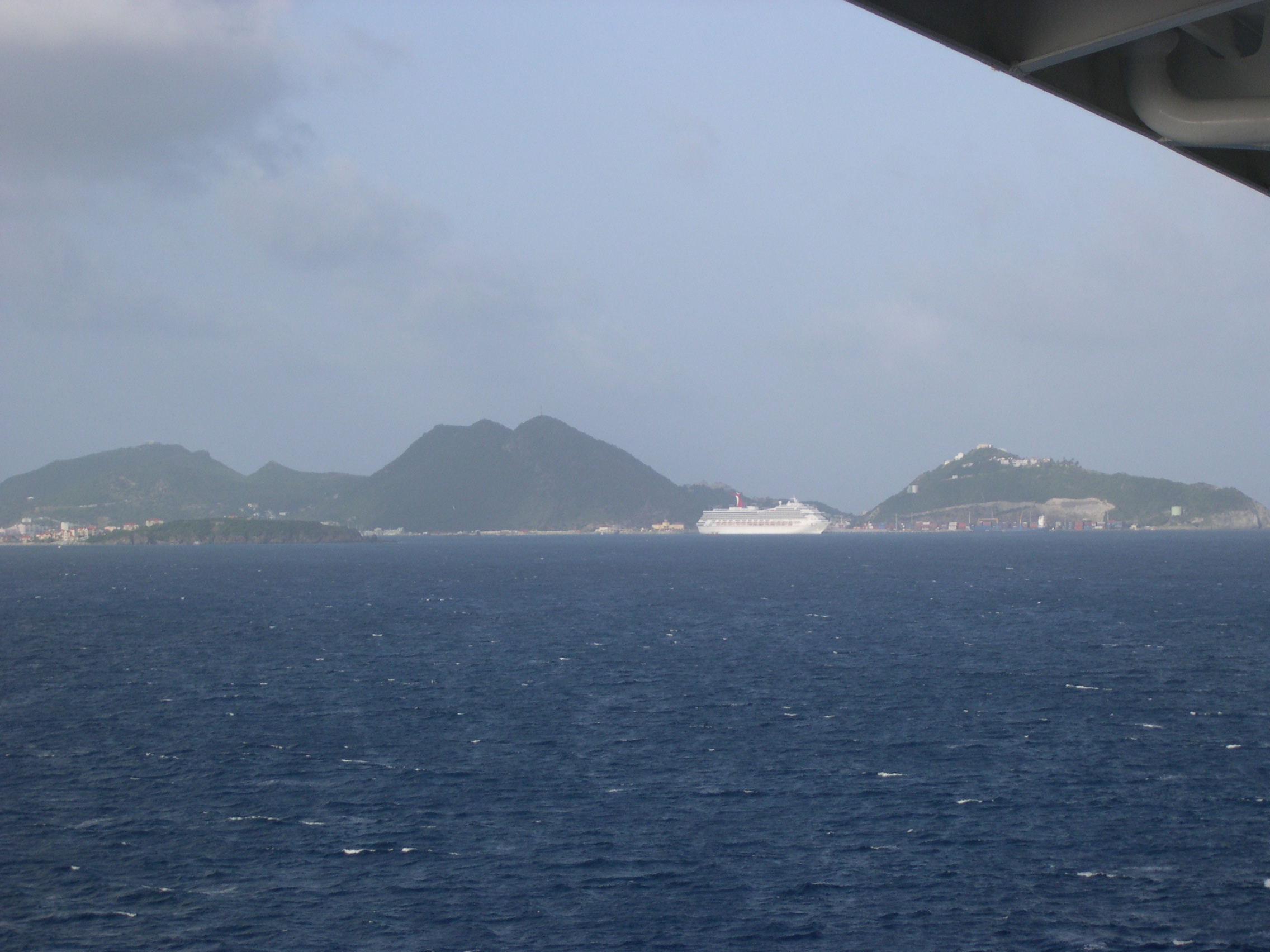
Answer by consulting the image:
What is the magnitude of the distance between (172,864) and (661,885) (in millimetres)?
14525

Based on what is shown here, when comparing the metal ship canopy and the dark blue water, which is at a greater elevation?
the metal ship canopy

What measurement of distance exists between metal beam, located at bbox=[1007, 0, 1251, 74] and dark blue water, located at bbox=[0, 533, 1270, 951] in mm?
23191

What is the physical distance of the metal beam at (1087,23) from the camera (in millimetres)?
6562

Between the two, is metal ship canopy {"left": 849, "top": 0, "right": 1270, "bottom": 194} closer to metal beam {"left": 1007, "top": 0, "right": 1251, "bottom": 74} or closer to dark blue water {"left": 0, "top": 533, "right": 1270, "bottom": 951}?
metal beam {"left": 1007, "top": 0, "right": 1251, "bottom": 74}

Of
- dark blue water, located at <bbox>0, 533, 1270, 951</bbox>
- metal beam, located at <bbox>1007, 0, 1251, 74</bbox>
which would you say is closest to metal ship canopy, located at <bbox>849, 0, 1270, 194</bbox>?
metal beam, located at <bbox>1007, 0, 1251, 74</bbox>

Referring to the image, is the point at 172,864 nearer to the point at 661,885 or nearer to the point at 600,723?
the point at 661,885

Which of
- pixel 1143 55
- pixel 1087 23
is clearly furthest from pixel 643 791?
pixel 1087 23

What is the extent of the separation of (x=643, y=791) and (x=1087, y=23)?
109 feet

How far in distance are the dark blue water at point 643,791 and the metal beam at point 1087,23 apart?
23.2 metres

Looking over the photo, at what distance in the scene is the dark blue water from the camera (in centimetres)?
2731

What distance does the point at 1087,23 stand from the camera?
719 centimetres

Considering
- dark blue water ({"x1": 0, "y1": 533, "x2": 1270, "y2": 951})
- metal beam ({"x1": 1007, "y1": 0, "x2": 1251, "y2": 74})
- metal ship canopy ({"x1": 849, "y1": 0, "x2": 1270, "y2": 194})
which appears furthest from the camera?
dark blue water ({"x1": 0, "y1": 533, "x2": 1270, "y2": 951})

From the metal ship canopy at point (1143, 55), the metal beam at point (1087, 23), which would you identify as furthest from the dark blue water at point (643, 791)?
the metal beam at point (1087, 23)

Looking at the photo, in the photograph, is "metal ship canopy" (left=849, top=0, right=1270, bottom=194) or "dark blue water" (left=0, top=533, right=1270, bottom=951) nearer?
"metal ship canopy" (left=849, top=0, right=1270, bottom=194)
